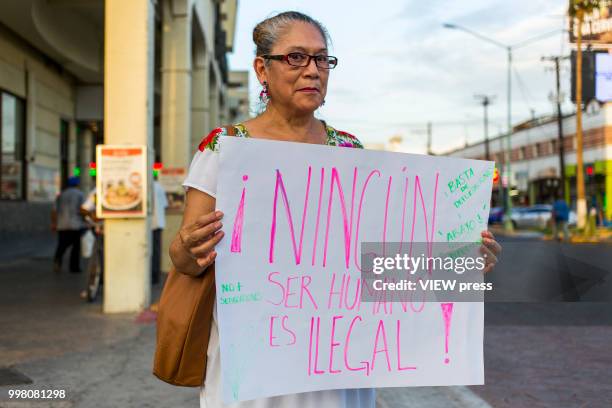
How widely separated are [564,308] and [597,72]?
2348 centimetres

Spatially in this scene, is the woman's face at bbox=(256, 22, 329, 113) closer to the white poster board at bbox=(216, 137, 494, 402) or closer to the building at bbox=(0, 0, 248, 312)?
the white poster board at bbox=(216, 137, 494, 402)

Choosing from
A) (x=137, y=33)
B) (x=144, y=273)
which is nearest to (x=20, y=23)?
(x=137, y=33)

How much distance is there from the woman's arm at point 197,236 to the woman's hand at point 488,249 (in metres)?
0.91

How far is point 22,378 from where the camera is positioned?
5.16m

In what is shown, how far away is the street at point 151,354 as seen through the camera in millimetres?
4832

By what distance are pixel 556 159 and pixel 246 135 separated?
2063 inches

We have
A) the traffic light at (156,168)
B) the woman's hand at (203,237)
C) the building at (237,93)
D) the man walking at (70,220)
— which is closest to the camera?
the woman's hand at (203,237)

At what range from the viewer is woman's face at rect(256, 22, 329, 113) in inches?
84.0

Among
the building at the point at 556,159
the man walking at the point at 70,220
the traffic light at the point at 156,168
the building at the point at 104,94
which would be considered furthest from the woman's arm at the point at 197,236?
the building at the point at 556,159

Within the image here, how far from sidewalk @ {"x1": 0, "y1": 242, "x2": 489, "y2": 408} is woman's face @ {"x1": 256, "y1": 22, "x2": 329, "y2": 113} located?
3118 mm

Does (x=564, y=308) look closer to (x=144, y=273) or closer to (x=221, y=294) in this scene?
(x=144, y=273)

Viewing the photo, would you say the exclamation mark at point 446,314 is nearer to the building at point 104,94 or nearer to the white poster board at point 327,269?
the white poster board at point 327,269

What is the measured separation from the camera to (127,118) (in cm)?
844

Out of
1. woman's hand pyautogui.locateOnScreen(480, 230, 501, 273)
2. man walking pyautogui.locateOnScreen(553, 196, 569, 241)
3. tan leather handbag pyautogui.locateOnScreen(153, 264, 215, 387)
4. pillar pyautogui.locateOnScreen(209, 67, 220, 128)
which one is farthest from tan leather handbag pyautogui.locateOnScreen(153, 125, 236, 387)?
man walking pyautogui.locateOnScreen(553, 196, 569, 241)
